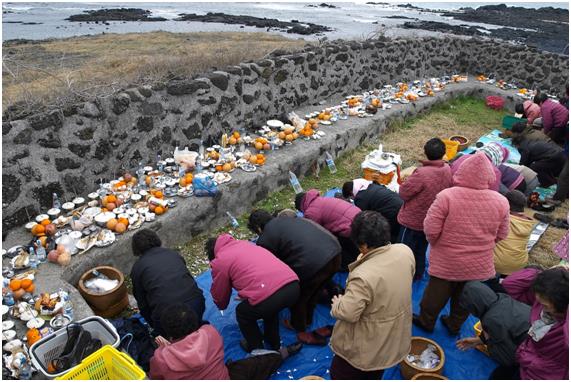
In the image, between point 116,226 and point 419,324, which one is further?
point 116,226

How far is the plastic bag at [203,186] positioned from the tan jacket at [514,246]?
344 centimetres

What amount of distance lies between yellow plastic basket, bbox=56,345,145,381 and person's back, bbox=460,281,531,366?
8.52 ft

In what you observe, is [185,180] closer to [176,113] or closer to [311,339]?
[176,113]

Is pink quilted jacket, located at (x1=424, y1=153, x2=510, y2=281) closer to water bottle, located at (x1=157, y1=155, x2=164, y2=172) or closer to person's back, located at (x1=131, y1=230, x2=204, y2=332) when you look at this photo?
person's back, located at (x1=131, y1=230, x2=204, y2=332)

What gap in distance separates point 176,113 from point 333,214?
3.37 m

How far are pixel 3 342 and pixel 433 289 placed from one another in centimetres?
362

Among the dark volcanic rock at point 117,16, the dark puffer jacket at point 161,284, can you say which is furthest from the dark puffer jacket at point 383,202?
the dark volcanic rock at point 117,16

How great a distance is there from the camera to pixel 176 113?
650 cm

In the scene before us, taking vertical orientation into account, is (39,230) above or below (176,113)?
below

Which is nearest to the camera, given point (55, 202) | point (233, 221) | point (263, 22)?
point (55, 202)

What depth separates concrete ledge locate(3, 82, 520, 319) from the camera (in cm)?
432

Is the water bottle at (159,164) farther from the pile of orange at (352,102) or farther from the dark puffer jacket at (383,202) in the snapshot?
the pile of orange at (352,102)

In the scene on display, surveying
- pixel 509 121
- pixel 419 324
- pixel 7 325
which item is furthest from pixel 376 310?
pixel 509 121

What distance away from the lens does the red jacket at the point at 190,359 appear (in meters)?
2.80
